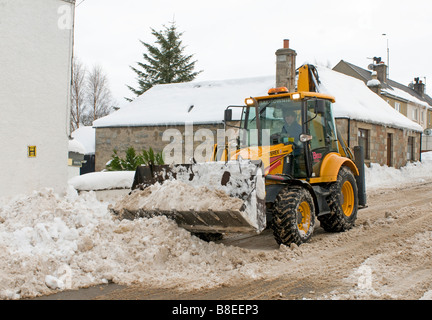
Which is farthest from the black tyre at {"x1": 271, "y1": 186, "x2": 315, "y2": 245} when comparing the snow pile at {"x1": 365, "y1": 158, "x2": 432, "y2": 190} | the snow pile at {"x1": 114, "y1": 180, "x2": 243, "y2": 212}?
the snow pile at {"x1": 365, "y1": 158, "x2": 432, "y2": 190}

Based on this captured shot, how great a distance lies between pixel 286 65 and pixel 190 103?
5264 mm

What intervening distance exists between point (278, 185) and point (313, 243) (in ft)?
3.55

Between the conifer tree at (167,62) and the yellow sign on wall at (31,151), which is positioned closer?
the yellow sign on wall at (31,151)

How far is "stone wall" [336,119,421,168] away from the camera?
1806 cm

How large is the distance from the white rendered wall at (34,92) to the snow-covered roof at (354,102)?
38.4ft

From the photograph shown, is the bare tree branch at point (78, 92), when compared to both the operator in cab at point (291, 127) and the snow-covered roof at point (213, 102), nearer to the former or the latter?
the snow-covered roof at point (213, 102)

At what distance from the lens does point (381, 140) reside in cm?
2108

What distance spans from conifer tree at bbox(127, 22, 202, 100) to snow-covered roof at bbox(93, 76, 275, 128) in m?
12.0

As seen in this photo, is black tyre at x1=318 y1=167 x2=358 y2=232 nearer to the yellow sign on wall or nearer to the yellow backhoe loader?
the yellow backhoe loader

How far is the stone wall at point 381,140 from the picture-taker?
1806 cm

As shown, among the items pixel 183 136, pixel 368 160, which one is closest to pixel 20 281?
pixel 183 136

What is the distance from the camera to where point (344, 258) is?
5.91 meters

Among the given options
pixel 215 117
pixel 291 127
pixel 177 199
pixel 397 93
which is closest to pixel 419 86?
pixel 397 93

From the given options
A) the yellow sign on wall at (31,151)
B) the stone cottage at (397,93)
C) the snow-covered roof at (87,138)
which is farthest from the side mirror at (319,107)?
the stone cottage at (397,93)
